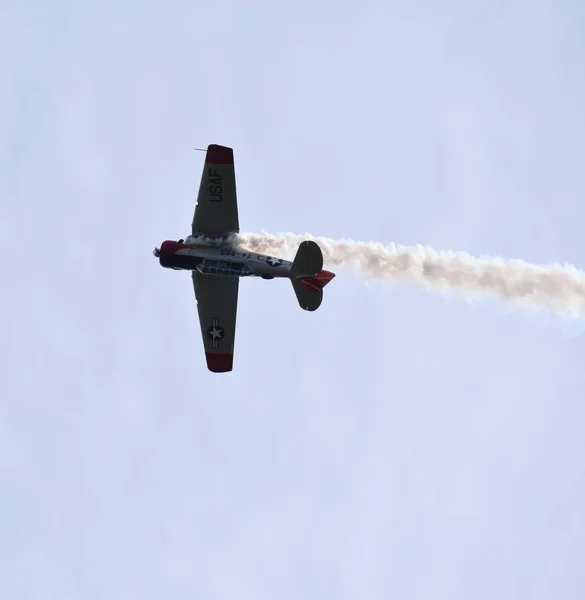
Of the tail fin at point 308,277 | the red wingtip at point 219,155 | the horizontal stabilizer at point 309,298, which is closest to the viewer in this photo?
the tail fin at point 308,277

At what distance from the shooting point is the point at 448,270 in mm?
33844

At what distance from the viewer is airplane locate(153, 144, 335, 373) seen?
32.2 meters

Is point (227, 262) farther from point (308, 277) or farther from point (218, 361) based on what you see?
point (218, 361)

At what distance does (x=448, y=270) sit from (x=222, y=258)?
7375 millimetres

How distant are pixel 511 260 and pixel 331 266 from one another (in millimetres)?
5851

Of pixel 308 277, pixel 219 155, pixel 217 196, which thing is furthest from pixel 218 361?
pixel 219 155

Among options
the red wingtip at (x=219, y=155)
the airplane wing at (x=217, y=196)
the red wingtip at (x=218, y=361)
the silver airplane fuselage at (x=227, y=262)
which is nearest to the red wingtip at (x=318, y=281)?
the silver airplane fuselage at (x=227, y=262)

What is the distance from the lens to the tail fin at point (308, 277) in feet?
105

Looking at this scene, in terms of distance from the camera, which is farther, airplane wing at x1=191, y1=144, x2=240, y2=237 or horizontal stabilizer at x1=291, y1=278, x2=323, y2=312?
airplane wing at x1=191, y1=144, x2=240, y2=237

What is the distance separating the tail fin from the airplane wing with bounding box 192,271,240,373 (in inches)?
106

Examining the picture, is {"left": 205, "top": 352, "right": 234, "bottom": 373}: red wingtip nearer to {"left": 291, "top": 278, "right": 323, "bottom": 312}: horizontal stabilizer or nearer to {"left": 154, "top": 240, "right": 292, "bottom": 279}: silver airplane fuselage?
{"left": 154, "top": 240, "right": 292, "bottom": 279}: silver airplane fuselage

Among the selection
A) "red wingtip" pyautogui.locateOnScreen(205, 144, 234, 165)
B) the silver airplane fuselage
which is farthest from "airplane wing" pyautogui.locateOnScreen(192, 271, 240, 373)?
"red wingtip" pyautogui.locateOnScreen(205, 144, 234, 165)

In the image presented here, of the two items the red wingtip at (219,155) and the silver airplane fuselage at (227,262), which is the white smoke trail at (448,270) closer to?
the silver airplane fuselage at (227,262)

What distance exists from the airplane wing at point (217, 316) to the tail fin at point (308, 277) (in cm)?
270
